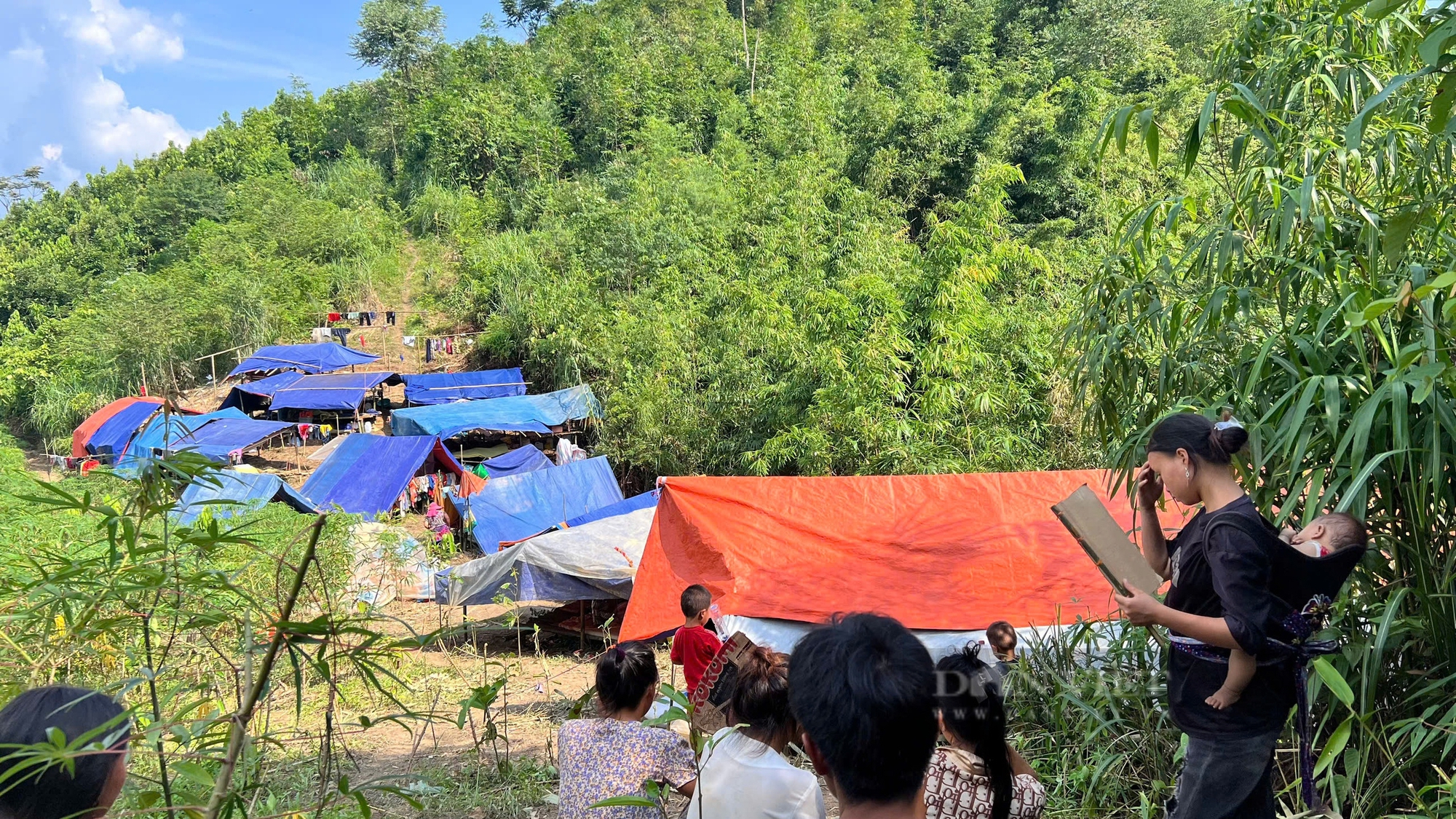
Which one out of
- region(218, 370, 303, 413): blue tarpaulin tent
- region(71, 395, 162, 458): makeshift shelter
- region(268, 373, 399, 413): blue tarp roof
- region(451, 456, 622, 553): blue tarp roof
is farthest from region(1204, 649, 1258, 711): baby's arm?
region(71, 395, 162, 458): makeshift shelter

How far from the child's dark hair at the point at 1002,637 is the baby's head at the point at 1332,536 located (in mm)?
2056

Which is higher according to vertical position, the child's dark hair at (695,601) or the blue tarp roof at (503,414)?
the child's dark hair at (695,601)

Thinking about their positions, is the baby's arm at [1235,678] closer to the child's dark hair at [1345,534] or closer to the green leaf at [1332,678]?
the green leaf at [1332,678]

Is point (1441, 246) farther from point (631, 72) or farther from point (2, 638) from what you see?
point (631, 72)

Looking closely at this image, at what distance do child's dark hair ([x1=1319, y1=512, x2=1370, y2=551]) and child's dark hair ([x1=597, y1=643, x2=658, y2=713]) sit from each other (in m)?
1.57

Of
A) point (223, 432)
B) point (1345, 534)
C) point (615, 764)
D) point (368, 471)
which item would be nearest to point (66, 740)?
point (615, 764)

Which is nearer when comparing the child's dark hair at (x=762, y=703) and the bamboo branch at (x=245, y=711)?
the bamboo branch at (x=245, y=711)

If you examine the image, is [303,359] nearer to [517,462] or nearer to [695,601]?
[517,462]

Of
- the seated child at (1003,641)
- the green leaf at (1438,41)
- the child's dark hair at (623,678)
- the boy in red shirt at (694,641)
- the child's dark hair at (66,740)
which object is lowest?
the seated child at (1003,641)

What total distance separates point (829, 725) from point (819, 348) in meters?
8.74

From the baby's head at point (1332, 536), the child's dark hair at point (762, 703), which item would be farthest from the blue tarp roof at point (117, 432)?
the baby's head at point (1332, 536)

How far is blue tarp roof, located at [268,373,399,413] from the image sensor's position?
18.0 m

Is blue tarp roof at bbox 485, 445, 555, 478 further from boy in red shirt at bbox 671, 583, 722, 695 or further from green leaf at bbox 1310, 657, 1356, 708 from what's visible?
green leaf at bbox 1310, 657, 1356, 708

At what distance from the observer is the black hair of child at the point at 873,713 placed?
4.03 ft
